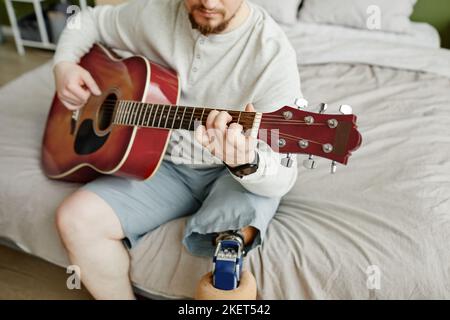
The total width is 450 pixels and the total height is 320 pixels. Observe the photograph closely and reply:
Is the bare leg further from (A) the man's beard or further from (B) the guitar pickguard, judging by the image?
(A) the man's beard

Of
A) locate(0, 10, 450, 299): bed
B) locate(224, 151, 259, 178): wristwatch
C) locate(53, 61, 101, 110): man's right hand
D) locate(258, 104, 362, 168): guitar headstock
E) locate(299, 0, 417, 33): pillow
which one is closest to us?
locate(258, 104, 362, 168): guitar headstock

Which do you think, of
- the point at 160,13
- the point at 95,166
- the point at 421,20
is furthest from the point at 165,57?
the point at 421,20

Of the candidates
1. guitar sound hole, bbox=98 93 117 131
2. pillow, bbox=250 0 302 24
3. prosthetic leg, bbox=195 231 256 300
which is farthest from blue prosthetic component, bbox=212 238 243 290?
pillow, bbox=250 0 302 24

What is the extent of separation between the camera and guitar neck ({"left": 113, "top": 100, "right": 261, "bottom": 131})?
0.78 meters

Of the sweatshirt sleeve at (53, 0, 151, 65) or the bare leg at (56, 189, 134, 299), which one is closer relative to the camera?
the bare leg at (56, 189, 134, 299)

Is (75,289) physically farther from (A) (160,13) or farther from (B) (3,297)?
(A) (160,13)

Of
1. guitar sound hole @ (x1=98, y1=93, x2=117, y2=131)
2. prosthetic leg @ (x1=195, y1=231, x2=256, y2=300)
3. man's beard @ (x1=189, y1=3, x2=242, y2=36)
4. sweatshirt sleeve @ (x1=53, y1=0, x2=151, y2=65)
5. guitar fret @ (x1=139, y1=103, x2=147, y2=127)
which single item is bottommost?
prosthetic leg @ (x1=195, y1=231, x2=256, y2=300)

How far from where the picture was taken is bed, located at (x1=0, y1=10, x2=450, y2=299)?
0.92 m

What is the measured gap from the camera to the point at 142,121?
1.01 m

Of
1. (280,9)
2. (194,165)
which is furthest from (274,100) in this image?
(280,9)

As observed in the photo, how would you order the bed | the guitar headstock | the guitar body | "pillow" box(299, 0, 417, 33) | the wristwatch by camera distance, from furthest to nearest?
"pillow" box(299, 0, 417, 33)
the guitar body
the bed
the wristwatch
the guitar headstock

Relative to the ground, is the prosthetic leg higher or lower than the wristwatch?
lower

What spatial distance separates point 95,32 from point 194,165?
1.80ft

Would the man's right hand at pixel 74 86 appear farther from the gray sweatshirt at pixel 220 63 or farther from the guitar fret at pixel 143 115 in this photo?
the guitar fret at pixel 143 115
